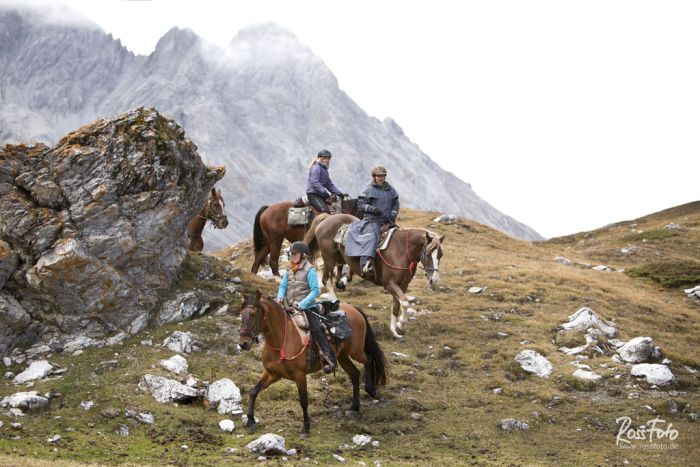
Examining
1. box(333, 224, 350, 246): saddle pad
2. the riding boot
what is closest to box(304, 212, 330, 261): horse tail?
box(333, 224, 350, 246): saddle pad

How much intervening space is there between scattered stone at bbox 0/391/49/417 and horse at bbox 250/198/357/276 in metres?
10.7

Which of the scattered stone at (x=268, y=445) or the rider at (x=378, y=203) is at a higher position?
the rider at (x=378, y=203)

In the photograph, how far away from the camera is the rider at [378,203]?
1823 cm

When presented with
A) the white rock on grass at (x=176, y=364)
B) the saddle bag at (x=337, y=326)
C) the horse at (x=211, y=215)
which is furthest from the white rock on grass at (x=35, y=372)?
the horse at (x=211, y=215)

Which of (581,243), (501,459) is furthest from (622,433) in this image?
(581,243)

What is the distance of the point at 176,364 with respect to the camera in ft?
48.1

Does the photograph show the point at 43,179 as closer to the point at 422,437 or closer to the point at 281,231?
the point at 281,231

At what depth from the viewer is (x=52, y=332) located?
1488cm

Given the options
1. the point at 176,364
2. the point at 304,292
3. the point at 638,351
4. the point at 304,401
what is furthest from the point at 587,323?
the point at 176,364

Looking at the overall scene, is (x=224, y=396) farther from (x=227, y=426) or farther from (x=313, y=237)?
(x=313, y=237)

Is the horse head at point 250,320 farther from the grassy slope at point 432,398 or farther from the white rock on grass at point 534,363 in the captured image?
the white rock on grass at point 534,363

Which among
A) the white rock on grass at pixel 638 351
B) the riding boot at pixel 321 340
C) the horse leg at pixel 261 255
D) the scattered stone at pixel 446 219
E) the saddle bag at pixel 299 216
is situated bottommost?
the white rock on grass at pixel 638 351

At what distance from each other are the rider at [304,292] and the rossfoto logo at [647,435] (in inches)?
247

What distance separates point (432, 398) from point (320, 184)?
8761 millimetres
